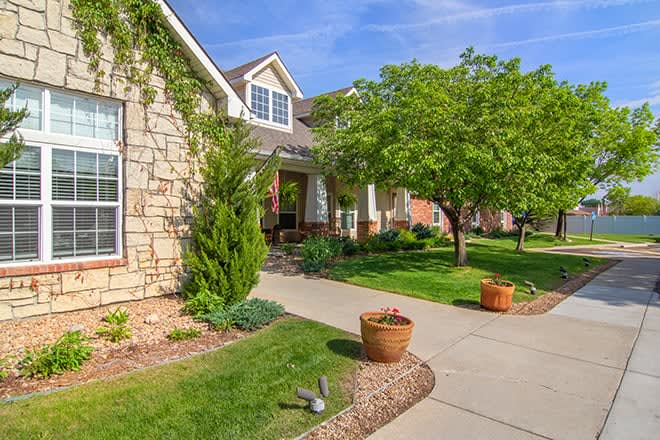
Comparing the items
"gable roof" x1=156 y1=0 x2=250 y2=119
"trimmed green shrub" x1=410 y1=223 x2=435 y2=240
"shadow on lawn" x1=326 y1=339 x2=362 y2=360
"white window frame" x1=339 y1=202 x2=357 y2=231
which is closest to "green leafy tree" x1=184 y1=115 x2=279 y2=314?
"gable roof" x1=156 y1=0 x2=250 y2=119

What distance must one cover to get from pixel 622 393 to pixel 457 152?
583cm

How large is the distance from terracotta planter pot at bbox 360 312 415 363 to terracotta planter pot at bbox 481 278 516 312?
10.9ft

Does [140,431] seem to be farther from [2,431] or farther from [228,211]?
[228,211]

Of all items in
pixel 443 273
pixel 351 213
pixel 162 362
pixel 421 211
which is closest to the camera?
pixel 162 362

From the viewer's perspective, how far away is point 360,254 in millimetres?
14164

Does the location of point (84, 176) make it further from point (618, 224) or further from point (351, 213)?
point (618, 224)

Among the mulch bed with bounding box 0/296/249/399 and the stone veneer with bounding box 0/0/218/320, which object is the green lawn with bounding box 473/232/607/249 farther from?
the mulch bed with bounding box 0/296/249/399

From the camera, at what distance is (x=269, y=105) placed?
13695mm

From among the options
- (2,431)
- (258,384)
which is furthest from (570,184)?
(2,431)

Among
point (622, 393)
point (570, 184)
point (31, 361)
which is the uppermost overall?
point (570, 184)

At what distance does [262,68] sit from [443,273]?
30.8ft

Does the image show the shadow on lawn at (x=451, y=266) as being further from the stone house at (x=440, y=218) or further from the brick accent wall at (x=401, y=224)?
the brick accent wall at (x=401, y=224)

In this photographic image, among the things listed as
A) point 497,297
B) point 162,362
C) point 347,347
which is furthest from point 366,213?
point 162,362

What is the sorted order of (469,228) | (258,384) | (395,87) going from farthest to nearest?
(469,228) → (395,87) → (258,384)
